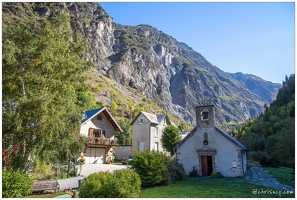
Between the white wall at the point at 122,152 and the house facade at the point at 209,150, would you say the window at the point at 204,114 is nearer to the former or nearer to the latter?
the house facade at the point at 209,150

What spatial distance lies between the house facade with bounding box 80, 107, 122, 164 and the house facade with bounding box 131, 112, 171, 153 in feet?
13.6

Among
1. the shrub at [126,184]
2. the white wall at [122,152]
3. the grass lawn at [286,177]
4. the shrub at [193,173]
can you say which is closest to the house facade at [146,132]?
the white wall at [122,152]

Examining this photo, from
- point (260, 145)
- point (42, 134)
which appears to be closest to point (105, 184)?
point (42, 134)

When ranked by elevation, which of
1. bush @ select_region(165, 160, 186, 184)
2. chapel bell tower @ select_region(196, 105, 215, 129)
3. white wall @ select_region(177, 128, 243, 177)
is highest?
chapel bell tower @ select_region(196, 105, 215, 129)

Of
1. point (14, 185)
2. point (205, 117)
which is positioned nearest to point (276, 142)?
point (205, 117)

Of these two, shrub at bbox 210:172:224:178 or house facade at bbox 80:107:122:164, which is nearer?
shrub at bbox 210:172:224:178

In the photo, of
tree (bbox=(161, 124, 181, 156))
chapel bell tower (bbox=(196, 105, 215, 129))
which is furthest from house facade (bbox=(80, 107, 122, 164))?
chapel bell tower (bbox=(196, 105, 215, 129))

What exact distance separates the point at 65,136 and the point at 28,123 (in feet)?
7.35

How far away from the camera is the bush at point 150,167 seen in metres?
15.7

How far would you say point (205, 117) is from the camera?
875 inches

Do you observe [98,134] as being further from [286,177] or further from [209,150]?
[286,177]

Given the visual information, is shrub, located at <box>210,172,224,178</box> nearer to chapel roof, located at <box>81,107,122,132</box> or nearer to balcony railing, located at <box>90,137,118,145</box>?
balcony railing, located at <box>90,137,118,145</box>

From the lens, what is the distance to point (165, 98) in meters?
167

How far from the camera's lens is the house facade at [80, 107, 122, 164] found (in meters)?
30.0
